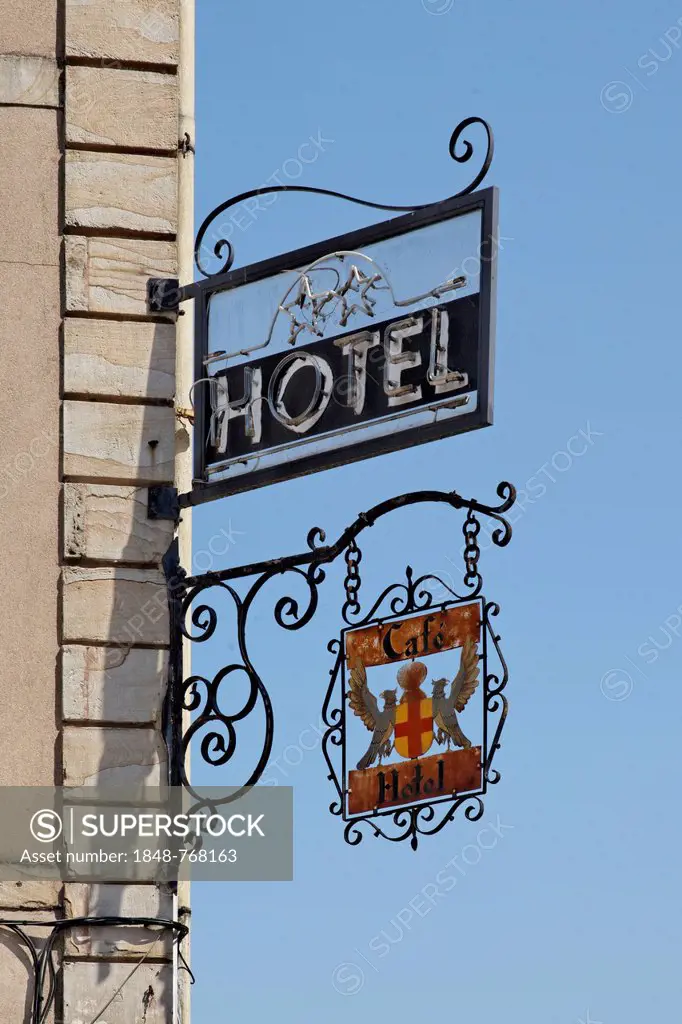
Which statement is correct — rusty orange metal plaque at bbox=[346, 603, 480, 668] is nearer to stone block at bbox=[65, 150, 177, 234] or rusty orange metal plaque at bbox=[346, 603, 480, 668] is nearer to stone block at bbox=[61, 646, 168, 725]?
stone block at bbox=[61, 646, 168, 725]

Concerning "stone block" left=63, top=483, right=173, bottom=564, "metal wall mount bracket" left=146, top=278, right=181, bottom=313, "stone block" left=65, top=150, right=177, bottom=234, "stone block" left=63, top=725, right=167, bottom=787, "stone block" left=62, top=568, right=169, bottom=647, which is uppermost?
"stone block" left=65, top=150, right=177, bottom=234

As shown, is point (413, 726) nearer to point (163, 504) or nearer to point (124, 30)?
point (163, 504)

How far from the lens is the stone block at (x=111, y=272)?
30.1 ft

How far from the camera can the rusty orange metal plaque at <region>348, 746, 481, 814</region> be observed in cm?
800

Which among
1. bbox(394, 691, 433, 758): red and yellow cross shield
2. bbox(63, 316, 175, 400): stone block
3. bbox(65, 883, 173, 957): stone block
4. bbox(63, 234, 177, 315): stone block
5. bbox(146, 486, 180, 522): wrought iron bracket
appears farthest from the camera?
bbox(63, 234, 177, 315): stone block

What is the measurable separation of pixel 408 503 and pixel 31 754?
2.06 metres

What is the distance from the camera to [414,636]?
27.1ft

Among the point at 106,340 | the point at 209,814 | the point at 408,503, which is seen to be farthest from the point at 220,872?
the point at 106,340

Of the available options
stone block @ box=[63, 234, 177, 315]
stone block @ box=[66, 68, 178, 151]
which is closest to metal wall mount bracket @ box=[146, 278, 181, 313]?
stone block @ box=[63, 234, 177, 315]

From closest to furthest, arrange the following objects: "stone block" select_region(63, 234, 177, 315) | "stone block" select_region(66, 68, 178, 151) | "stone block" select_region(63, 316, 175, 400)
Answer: "stone block" select_region(63, 316, 175, 400), "stone block" select_region(63, 234, 177, 315), "stone block" select_region(66, 68, 178, 151)

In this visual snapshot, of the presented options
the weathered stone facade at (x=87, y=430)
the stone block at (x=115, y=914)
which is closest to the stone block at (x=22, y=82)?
the weathered stone facade at (x=87, y=430)

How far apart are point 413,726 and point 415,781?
23cm

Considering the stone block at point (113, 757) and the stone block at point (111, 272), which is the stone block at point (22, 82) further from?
the stone block at point (113, 757)

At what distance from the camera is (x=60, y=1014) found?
8.32m
